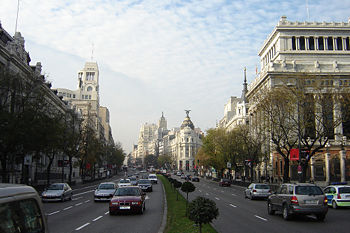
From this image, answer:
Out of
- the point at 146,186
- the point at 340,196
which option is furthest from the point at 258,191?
the point at 146,186

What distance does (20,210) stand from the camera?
465cm

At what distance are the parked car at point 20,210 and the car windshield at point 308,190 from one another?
12840mm

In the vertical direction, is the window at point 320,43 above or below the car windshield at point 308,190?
above

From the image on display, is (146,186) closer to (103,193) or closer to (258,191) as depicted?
(103,193)

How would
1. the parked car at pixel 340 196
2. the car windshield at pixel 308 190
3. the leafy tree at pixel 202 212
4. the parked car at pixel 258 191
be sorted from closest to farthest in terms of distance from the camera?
the leafy tree at pixel 202 212 → the car windshield at pixel 308 190 → the parked car at pixel 340 196 → the parked car at pixel 258 191

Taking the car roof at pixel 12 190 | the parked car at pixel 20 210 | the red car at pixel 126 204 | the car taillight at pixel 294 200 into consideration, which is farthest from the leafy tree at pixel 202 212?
the red car at pixel 126 204

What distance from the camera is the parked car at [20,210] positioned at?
4.22 metres

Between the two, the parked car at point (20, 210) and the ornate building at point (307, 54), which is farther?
the ornate building at point (307, 54)

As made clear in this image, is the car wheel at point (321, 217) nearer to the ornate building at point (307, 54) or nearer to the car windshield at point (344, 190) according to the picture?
the car windshield at point (344, 190)

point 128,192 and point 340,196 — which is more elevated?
point 128,192

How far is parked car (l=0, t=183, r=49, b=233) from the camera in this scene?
13.9ft

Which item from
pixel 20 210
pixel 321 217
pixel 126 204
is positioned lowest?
pixel 321 217

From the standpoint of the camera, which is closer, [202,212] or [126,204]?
[202,212]

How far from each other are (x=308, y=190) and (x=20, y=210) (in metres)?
13.8
